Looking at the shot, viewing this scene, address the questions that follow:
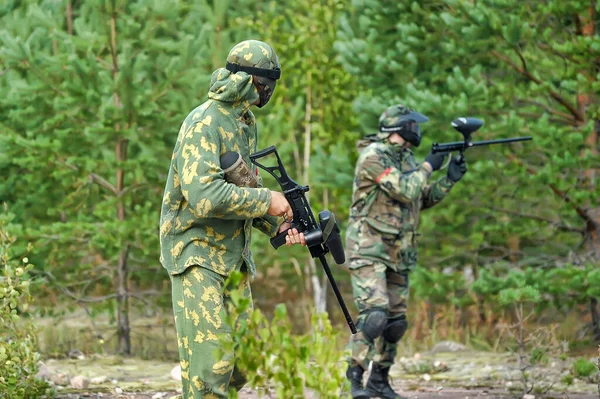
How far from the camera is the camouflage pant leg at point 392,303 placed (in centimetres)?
788

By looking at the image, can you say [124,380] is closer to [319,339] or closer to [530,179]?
[530,179]

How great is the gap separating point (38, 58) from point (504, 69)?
489 cm

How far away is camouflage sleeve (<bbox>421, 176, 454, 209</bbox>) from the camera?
805 centimetres

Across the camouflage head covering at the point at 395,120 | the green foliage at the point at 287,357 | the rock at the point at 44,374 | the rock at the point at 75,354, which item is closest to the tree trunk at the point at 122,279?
the rock at the point at 75,354

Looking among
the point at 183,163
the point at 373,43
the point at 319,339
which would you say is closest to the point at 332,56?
the point at 373,43

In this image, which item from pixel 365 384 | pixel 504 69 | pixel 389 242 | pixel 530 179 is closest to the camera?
pixel 389 242

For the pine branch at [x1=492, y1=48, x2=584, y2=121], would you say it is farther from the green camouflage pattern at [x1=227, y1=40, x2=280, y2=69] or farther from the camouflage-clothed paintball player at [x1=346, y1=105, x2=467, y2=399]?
the green camouflage pattern at [x1=227, y1=40, x2=280, y2=69]

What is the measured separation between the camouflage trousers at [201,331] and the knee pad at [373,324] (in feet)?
9.16

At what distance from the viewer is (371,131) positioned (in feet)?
38.0

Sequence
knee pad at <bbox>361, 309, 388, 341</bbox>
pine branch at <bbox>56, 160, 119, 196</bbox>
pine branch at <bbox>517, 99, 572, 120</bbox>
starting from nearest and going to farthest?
knee pad at <bbox>361, 309, 388, 341</bbox>, pine branch at <bbox>517, 99, 572, 120</bbox>, pine branch at <bbox>56, 160, 119, 196</bbox>

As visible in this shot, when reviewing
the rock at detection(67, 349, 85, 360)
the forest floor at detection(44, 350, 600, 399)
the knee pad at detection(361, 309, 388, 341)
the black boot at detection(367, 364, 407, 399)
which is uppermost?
the knee pad at detection(361, 309, 388, 341)

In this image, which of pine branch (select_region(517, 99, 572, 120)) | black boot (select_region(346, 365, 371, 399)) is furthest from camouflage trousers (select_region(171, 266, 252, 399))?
pine branch (select_region(517, 99, 572, 120))

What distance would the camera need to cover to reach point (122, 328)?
11.3 metres

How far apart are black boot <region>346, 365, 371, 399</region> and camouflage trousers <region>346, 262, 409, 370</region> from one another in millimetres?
47
